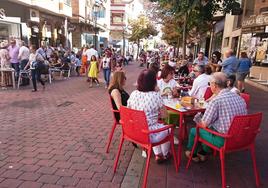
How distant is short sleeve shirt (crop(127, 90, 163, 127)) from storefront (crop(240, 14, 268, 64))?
12975 millimetres

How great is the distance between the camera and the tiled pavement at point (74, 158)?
349cm

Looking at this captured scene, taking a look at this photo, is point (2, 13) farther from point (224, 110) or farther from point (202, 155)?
point (224, 110)

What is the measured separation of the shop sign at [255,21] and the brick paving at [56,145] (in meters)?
11.2

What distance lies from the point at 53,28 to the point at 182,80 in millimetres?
17134

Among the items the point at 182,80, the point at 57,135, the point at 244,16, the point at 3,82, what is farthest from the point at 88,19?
the point at 57,135

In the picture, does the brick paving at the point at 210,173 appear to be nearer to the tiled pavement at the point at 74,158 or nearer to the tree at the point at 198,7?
the tiled pavement at the point at 74,158

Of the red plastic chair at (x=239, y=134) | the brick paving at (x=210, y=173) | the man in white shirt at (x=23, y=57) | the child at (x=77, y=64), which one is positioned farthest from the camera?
the child at (x=77, y=64)

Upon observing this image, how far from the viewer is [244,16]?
56.0 ft

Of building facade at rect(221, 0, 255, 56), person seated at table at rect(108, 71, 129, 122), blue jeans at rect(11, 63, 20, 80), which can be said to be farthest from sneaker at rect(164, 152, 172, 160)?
building facade at rect(221, 0, 255, 56)

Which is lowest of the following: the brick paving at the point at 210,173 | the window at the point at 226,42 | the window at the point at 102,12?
the brick paving at the point at 210,173

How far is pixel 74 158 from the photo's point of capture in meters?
4.12

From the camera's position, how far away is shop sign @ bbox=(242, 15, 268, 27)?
1453 cm

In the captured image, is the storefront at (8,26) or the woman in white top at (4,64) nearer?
the woman in white top at (4,64)

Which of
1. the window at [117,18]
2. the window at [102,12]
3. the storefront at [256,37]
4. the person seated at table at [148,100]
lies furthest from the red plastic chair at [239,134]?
the window at [117,18]
